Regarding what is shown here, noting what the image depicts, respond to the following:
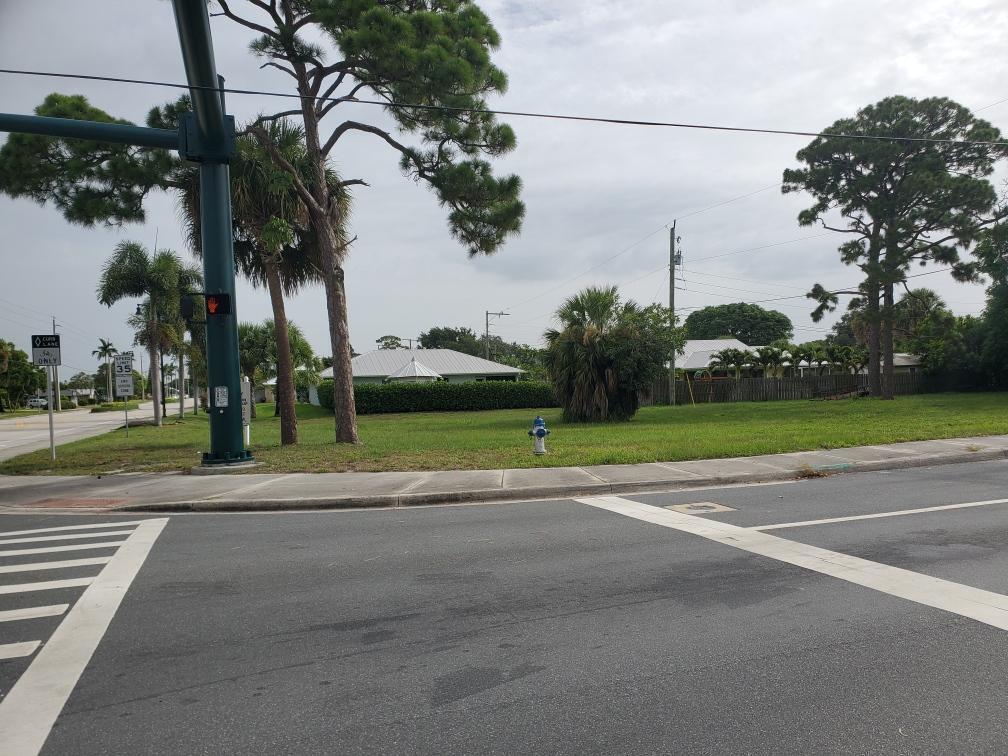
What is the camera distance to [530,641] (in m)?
4.59

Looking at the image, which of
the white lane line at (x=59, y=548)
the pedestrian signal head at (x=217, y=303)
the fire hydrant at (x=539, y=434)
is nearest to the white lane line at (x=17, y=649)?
the white lane line at (x=59, y=548)

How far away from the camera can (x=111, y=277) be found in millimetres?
32656

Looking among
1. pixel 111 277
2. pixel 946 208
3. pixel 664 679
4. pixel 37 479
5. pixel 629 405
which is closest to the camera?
pixel 664 679

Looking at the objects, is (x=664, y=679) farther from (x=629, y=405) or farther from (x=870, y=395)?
(x=870, y=395)

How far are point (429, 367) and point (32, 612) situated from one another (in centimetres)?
4869

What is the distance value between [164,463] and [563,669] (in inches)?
535

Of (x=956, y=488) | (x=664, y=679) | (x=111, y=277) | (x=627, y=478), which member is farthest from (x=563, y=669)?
(x=111, y=277)

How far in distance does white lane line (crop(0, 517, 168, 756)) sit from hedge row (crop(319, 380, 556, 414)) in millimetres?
35509

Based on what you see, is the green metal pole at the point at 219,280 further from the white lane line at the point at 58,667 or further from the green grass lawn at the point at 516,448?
the white lane line at the point at 58,667

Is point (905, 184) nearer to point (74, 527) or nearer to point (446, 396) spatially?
point (446, 396)

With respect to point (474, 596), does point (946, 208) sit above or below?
above

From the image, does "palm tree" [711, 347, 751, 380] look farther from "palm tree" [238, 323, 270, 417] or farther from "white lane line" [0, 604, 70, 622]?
"white lane line" [0, 604, 70, 622]

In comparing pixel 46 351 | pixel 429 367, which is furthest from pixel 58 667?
pixel 429 367

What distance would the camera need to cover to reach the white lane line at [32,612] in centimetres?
525
